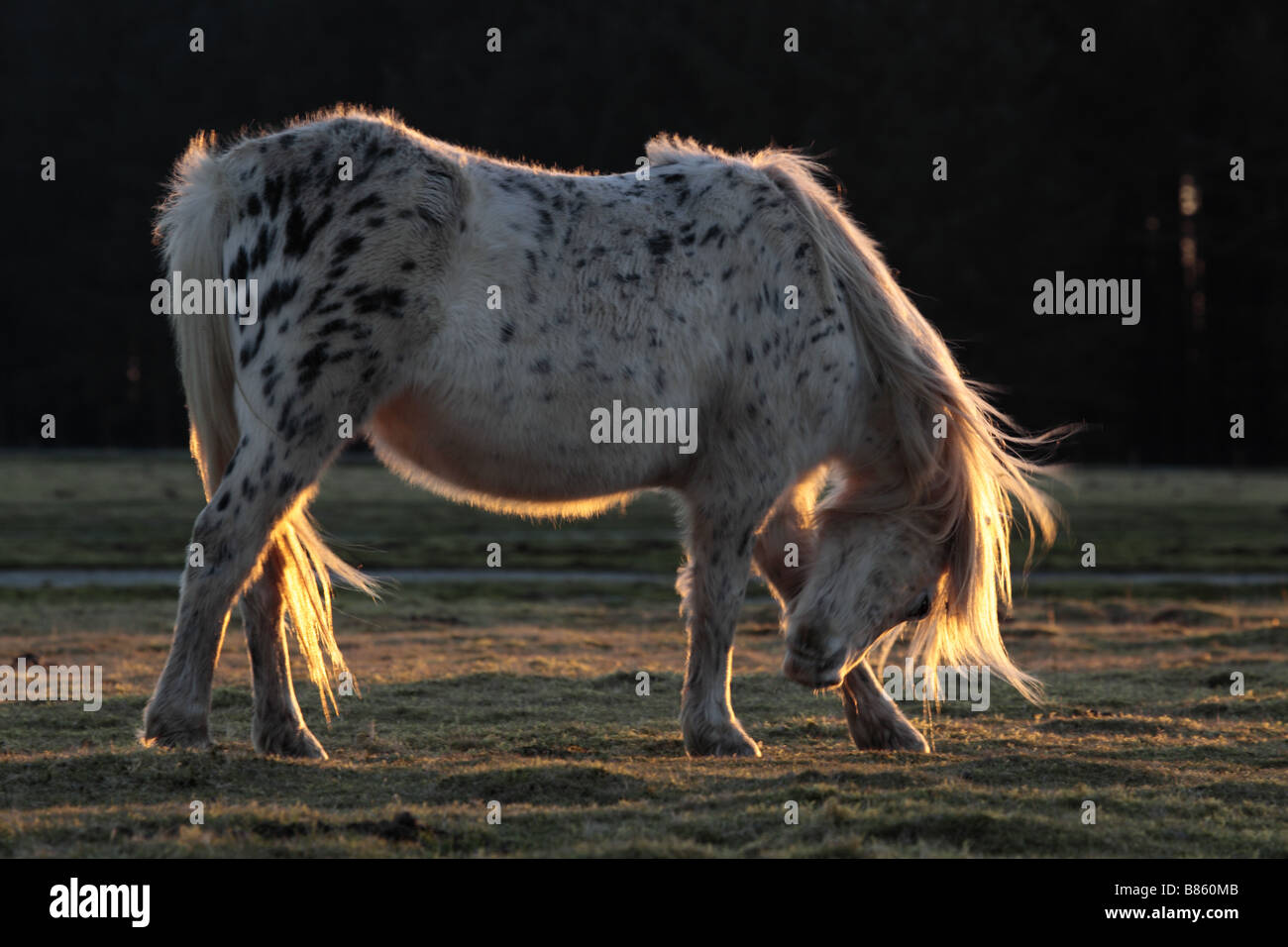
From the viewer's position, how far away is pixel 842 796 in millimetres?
5871

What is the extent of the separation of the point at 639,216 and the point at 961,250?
153 feet

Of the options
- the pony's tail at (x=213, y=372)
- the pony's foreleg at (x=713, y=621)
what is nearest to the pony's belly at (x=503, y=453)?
the pony's foreleg at (x=713, y=621)

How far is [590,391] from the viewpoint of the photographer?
6.66 meters

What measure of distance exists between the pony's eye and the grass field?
2.29 feet

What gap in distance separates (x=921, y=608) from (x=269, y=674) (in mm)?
3190

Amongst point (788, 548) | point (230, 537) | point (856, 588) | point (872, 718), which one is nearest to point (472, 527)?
point (788, 548)

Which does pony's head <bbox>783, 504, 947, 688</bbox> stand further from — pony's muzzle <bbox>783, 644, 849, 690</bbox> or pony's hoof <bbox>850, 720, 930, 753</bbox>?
pony's hoof <bbox>850, 720, 930, 753</bbox>

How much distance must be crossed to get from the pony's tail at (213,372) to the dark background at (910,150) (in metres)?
44.5

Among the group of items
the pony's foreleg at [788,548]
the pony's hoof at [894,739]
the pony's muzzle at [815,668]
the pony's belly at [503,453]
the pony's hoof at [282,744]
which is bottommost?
the pony's hoof at [894,739]

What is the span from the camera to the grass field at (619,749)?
525 centimetres

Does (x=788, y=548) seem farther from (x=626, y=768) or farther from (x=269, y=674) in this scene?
(x=269, y=674)

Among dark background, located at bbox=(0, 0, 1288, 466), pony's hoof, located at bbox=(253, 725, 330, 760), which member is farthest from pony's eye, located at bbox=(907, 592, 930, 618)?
dark background, located at bbox=(0, 0, 1288, 466)

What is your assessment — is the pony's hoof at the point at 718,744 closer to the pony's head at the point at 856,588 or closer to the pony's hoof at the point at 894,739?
the pony's head at the point at 856,588
